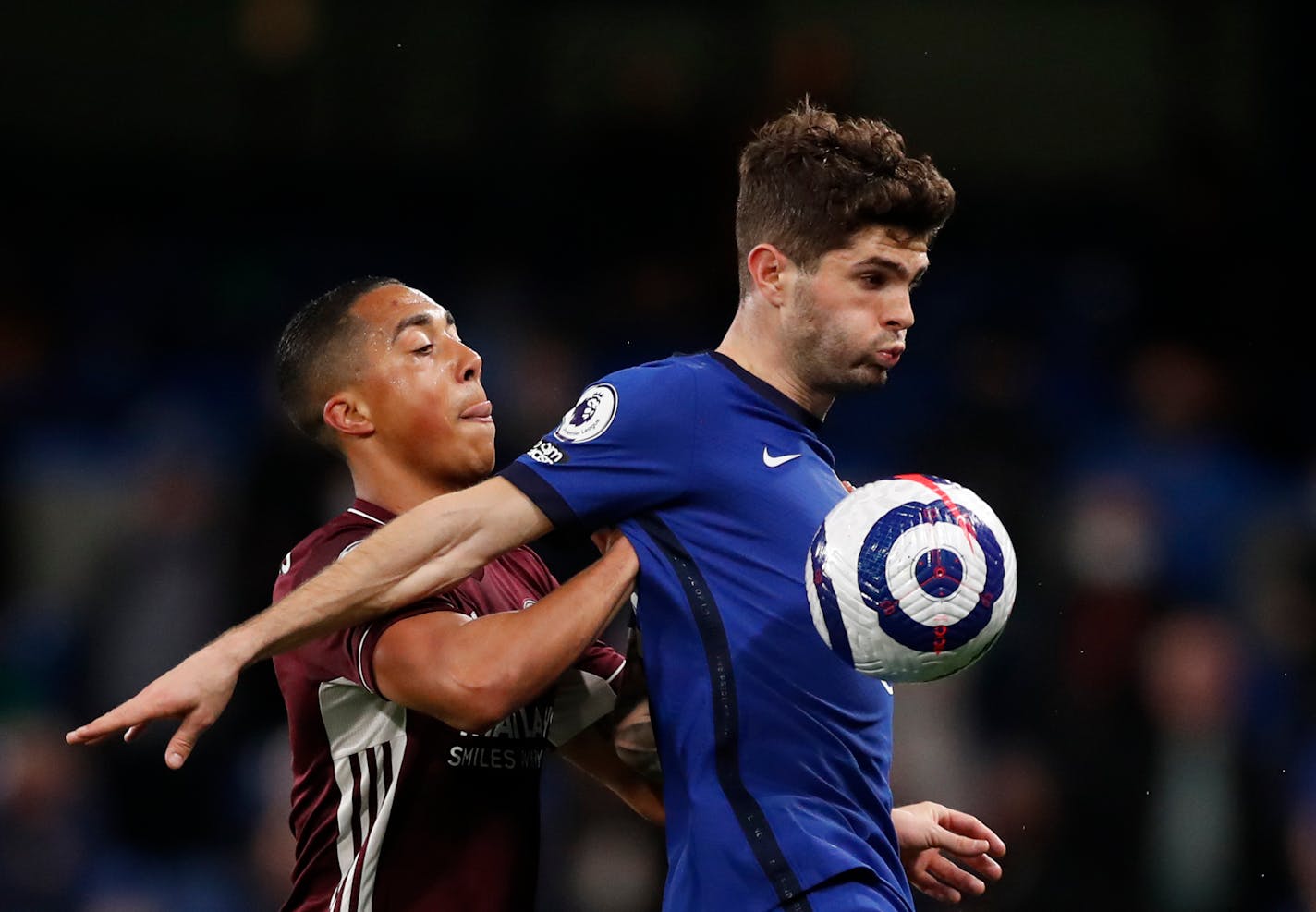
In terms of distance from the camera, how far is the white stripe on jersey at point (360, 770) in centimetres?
415

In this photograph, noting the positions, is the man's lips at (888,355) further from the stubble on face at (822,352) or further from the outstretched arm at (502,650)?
the outstretched arm at (502,650)

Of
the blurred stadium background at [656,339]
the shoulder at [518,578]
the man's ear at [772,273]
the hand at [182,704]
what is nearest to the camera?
the hand at [182,704]

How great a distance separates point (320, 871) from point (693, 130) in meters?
6.89

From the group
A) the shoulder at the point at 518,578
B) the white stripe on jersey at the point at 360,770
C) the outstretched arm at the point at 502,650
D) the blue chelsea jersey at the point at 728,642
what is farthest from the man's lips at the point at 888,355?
the white stripe on jersey at the point at 360,770

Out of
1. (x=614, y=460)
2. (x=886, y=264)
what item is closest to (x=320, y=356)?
(x=614, y=460)

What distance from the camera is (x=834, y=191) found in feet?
12.9

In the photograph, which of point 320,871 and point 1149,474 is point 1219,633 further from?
point 320,871

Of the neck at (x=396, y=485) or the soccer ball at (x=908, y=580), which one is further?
the neck at (x=396, y=485)

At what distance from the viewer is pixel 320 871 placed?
425 cm

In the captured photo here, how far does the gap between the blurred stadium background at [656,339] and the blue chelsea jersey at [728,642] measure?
402 centimetres

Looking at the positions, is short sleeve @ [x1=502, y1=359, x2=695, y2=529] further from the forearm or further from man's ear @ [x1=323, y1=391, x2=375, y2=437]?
man's ear @ [x1=323, y1=391, x2=375, y2=437]

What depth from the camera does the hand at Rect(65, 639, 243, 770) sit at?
324cm

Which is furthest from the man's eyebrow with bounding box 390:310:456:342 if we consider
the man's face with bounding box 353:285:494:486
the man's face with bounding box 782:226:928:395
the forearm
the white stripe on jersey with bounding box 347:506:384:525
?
the man's face with bounding box 782:226:928:395

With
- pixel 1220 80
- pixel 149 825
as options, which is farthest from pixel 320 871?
pixel 1220 80
